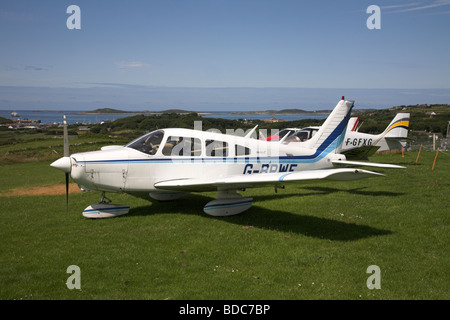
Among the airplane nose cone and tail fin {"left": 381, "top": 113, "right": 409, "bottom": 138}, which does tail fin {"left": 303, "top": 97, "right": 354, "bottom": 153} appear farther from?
tail fin {"left": 381, "top": 113, "right": 409, "bottom": 138}

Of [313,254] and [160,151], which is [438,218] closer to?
[313,254]

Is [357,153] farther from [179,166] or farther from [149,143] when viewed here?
[149,143]

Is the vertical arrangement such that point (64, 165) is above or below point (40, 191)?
above

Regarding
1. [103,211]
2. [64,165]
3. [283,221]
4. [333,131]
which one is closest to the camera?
[64,165]

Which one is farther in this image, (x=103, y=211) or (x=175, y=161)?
(x=175, y=161)

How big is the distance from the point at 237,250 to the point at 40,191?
11.2 meters

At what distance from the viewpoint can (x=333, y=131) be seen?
1134 cm

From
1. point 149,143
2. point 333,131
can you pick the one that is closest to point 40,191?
point 149,143

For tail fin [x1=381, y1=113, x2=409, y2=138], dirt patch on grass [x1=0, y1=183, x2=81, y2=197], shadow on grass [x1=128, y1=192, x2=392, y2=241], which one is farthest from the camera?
tail fin [x1=381, y1=113, x2=409, y2=138]

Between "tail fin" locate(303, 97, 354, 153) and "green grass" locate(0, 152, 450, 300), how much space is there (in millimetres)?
1795

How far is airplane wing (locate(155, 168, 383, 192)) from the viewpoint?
612cm

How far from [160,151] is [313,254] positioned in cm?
495

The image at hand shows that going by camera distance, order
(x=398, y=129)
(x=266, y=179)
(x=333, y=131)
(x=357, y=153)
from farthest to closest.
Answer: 1. (x=398, y=129)
2. (x=357, y=153)
3. (x=333, y=131)
4. (x=266, y=179)

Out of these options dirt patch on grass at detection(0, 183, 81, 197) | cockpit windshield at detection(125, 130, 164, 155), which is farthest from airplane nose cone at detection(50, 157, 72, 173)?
dirt patch on grass at detection(0, 183, 81, 197)
